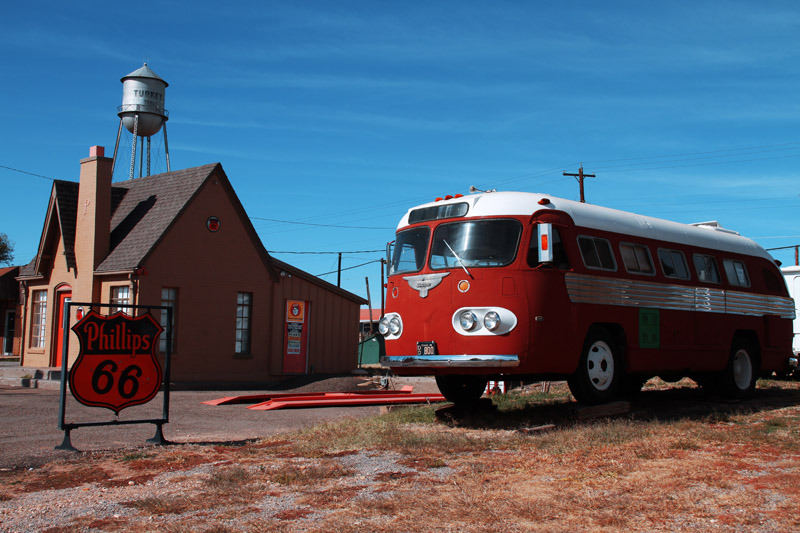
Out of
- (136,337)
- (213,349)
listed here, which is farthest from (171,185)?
(136,337)

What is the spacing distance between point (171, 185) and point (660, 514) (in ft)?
65.2

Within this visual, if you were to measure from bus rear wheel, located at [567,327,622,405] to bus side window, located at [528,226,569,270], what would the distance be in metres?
1.16

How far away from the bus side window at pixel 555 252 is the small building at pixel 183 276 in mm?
12728

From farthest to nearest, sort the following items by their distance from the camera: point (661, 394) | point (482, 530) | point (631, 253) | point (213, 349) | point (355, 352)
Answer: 1. point (355, 352)
2. point (213, 349)
3. point (661, 394)
4. point (631, 253)
5. point (482, 530)

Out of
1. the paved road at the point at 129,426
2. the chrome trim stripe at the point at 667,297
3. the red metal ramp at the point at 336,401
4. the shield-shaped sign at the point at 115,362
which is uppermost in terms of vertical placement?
the chrome trim stripe at the point at 667,297

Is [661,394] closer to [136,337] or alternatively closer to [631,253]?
[631,253]

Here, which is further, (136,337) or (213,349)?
(213,349)

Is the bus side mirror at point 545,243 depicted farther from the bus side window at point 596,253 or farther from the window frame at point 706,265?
the window frame at point 706,265

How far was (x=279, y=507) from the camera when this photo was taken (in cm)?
623

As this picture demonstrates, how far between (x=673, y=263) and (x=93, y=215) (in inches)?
615

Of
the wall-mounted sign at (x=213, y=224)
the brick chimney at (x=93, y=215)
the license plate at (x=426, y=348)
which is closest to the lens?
the license plate at (x=426, y=348)

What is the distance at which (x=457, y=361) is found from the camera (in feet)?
34.4

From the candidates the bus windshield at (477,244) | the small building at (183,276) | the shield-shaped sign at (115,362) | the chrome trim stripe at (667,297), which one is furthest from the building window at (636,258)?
the small building at (183,276)

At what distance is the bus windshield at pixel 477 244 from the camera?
1067cm
